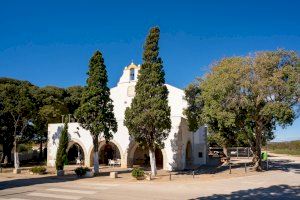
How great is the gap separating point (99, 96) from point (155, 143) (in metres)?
5.88

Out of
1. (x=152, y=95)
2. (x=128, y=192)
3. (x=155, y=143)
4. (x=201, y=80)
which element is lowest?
(x=128, y=192)

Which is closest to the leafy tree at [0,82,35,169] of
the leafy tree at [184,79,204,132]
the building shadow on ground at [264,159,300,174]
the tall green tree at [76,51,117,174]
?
the tall green tree at [76,51,117,174]

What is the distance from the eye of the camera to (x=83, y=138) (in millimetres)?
36500

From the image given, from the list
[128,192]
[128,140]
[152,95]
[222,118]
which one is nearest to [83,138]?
[128,140]

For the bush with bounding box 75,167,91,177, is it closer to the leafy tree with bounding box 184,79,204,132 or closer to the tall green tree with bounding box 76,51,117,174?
the tall green tree with bounding box 76,51,117,174

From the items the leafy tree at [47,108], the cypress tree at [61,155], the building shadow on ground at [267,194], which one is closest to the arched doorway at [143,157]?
the leafy tree at [47,108]

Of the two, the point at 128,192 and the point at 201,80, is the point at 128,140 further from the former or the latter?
the point at 128,192

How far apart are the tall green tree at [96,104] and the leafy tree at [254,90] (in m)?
7.97

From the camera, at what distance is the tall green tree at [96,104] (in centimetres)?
2828

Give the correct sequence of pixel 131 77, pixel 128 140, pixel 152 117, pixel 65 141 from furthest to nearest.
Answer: pixel 131 77
pixel 128 140
pixel 65 141
pixel 152 117

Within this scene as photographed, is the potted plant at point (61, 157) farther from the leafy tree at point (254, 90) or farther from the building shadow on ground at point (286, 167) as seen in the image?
the building shadow on ground at point (286, 167)

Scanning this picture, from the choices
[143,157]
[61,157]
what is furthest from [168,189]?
[143,157]

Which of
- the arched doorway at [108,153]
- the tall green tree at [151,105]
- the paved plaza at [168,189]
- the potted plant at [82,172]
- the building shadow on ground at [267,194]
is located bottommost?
the building shadow on ground at [267,194]

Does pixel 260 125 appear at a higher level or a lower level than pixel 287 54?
lower
